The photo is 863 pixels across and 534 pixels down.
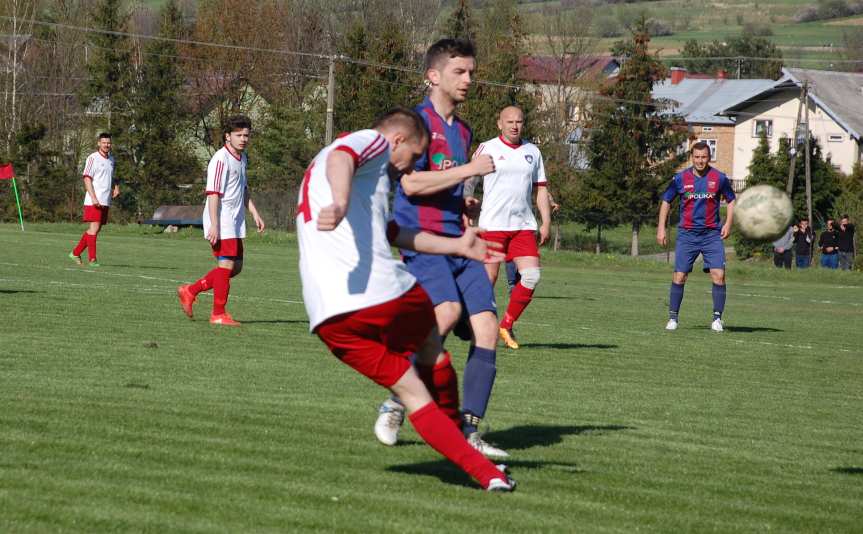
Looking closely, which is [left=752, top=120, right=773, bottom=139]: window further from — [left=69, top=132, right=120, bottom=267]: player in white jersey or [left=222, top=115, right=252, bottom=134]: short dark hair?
[left=222, top=115, right=252, bottom=134]: short dark hair

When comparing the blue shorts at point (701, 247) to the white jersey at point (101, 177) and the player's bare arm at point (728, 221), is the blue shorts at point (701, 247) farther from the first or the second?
the white jersey at point (101, 177)

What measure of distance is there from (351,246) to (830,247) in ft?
118

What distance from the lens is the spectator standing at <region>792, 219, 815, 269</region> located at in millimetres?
38906

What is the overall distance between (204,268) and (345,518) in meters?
20.2

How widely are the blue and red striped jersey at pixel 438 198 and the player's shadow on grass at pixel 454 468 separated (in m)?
1.43

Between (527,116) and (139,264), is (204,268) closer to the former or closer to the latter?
(139,264)

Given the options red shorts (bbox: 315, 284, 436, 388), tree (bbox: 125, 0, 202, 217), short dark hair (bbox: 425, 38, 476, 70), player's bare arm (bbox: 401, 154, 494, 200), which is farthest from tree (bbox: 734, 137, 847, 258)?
red shorts (bbox: 315, 284, 436, 388)

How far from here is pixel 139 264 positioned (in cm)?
2464

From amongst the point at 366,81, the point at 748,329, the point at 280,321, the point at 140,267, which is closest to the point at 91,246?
the point at 140,267

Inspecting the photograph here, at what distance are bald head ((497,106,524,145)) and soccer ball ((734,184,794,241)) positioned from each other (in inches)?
105

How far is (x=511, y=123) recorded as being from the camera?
12.0 metres

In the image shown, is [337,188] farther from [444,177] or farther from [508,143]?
[508,143]

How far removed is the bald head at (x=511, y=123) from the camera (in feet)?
39.1

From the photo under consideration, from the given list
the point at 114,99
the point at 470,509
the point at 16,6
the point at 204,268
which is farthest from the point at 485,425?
the point at 16,6
